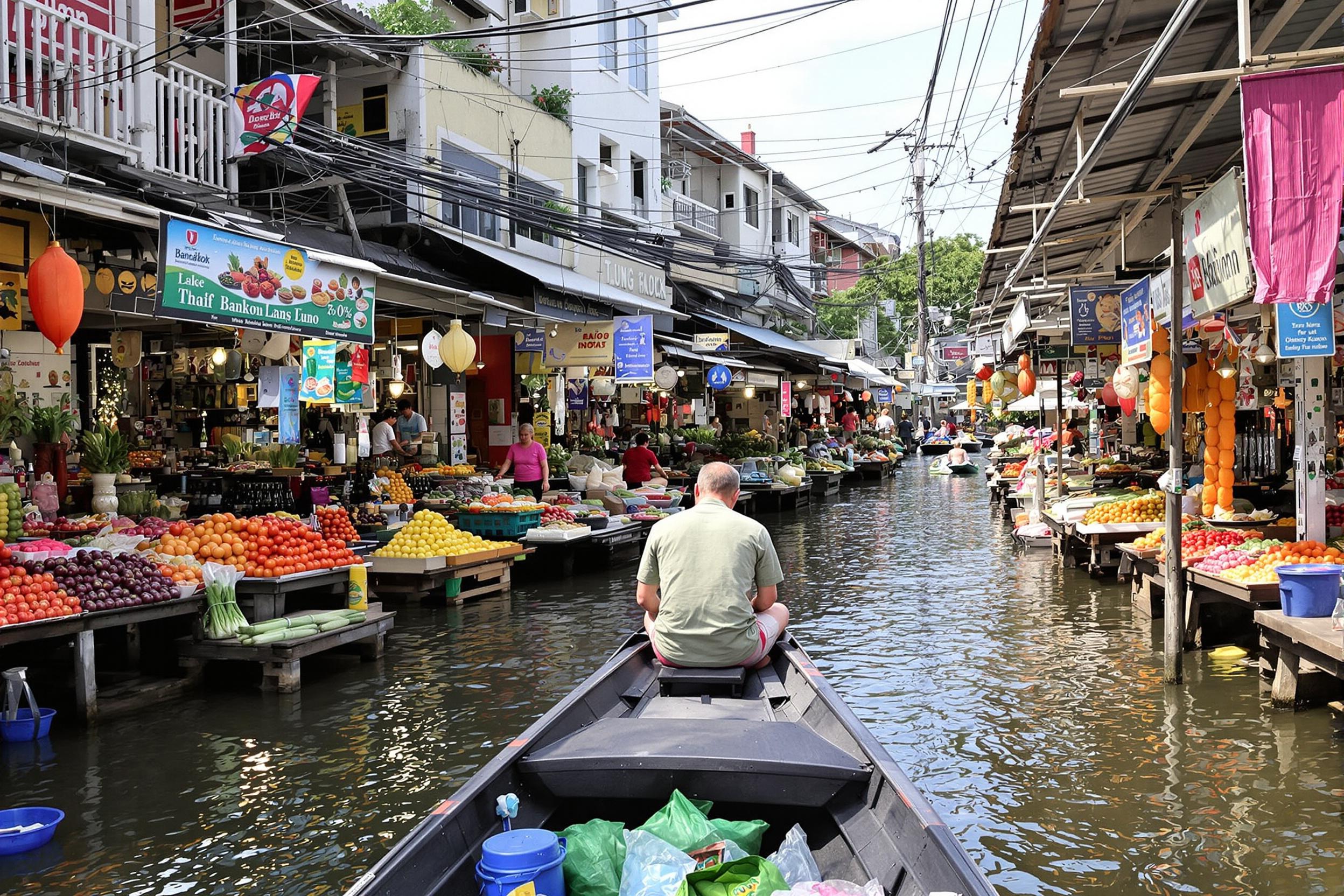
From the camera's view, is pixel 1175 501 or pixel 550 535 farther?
pixel 550 535

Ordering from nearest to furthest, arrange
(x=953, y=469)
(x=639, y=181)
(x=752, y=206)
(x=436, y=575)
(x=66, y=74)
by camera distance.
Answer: (x=66, y=74) < (x=436, y=575) < (x=639, y=181) < (x=752, y=206) < (x=953, y=469)

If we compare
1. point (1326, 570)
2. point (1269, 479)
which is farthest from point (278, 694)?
point (1269, 479)

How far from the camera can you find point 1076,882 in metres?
4.97

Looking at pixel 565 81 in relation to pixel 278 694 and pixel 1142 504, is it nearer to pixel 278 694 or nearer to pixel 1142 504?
pixel 1142 504

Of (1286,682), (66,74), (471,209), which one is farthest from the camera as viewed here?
(471,209)

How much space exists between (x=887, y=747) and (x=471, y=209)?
13268 mm

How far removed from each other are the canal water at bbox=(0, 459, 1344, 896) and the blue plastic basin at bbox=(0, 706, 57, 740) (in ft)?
0.45

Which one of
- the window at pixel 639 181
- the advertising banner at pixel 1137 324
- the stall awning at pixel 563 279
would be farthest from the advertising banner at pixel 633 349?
the window at pixel 639 181

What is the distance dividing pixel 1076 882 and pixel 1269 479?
12244 millimetres

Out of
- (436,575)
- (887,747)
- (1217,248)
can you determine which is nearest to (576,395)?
(436,575)

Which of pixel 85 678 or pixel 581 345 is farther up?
pixel 581 345

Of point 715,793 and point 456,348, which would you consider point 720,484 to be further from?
point 456,348

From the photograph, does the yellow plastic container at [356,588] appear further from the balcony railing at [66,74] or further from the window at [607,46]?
the window at [607,46]

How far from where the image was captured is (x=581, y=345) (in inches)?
680
